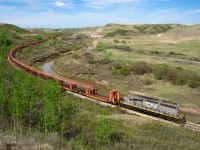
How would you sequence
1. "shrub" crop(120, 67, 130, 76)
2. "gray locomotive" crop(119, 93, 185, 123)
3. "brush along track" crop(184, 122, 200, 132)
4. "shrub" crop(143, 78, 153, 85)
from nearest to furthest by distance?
"brush along track" crop(184, 122, 200, 132)
"gray locomotive" crop(119, 93, 185, 123)
"shrub" crop(143, 78, 153, 85)
"shrub" crop(120, 67, 130, 76)

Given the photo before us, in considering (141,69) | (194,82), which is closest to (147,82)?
(141,69)

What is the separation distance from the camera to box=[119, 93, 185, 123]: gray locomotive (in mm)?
30928

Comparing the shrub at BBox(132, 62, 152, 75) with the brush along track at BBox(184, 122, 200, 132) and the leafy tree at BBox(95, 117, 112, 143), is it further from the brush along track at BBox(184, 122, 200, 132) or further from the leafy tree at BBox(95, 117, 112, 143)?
the leafy tree at BBox(95, 117, 112, 143)

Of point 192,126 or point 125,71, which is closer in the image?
point 192,126

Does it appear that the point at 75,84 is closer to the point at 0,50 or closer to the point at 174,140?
the point at 174,140

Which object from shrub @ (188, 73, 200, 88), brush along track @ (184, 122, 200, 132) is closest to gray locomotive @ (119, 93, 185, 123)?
brush along track @ (184, 122, 200, 132)

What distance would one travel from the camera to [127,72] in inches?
2162

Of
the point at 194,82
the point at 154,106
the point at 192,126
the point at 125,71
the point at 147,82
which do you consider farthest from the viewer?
the point at 125,71

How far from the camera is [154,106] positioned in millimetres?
32688

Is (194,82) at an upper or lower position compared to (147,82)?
upper

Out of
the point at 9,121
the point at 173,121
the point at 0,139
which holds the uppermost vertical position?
the point at 0,139

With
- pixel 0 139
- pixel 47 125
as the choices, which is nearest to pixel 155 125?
pixel 47 125

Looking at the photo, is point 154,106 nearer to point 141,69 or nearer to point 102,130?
point 102,130

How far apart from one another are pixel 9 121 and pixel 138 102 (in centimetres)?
1741
